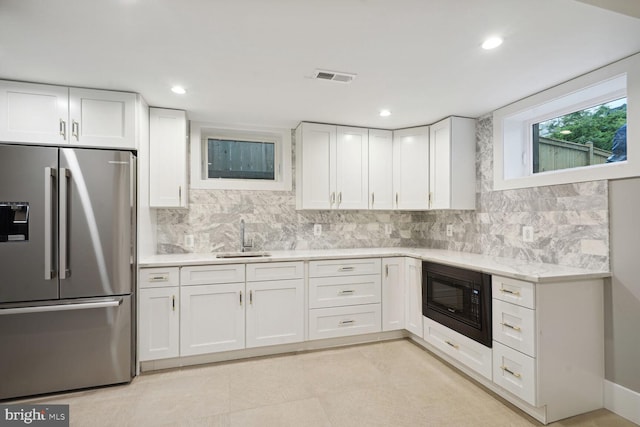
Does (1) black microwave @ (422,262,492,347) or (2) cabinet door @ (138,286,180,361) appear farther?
(2) cabinet door @ (138,286,180,361)

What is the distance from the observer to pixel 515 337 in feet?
6.75

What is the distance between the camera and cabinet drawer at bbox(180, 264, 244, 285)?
8.73ft

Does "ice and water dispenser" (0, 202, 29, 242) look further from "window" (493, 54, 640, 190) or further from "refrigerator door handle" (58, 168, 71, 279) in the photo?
"window" (493, 54, 640, 190)

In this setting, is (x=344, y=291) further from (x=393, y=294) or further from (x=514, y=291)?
(x=514, y=291)

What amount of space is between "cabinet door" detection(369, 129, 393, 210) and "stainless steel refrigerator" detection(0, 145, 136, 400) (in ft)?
7.87

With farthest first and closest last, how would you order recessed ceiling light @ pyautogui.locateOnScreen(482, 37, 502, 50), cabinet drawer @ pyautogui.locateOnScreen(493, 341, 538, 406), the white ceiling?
cabinet drawer @ pyautogui.locateOnScreen(493, 341, 538, 406)
recessed ceiling light @ pyautogui.locateOnScreen(482, 37, 502, 50)
the white ceiling

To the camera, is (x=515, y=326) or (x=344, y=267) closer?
(x=515, y=326)

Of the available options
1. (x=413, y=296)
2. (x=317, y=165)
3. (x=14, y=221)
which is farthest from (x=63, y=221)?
(x=413, y=296)

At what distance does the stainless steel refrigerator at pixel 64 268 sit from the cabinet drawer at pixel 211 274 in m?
0.42

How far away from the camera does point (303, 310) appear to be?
Result: 2967 millimetres

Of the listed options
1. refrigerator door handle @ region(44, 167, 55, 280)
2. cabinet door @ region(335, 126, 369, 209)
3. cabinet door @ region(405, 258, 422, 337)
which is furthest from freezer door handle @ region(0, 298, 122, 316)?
cabinet door @ region(405, 258, 422, 337)

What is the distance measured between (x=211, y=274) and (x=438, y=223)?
262cm

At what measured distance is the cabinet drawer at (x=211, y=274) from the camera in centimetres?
266

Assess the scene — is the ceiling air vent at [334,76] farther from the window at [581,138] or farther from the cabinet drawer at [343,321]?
the cabinet drawer at [343,321]
